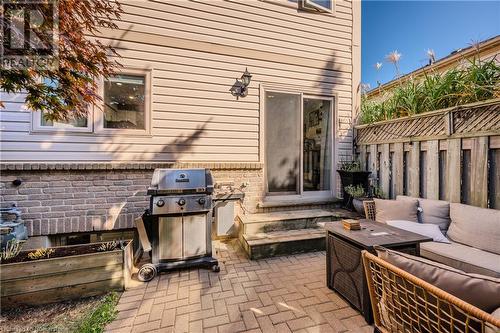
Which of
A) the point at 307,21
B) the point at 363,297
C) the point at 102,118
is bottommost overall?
the point at 363,297

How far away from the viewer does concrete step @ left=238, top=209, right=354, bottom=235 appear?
3.83 meters

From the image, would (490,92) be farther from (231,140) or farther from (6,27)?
(6,27)

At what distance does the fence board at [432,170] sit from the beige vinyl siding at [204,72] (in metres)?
1.74

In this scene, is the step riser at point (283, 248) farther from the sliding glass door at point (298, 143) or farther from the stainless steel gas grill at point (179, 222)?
the sliding glass door at point (298, 143)

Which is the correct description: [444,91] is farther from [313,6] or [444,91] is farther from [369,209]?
[313,6]

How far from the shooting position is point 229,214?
405cm

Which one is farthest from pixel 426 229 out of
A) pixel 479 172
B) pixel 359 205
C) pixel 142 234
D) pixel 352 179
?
pixel 142 234

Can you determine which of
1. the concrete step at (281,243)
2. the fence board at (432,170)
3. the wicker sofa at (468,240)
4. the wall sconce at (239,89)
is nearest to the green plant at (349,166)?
the fence board at (432,170)

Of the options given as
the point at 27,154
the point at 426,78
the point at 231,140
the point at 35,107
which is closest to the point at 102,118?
the point at 27,154

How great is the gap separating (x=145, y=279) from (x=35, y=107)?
7.21 feet

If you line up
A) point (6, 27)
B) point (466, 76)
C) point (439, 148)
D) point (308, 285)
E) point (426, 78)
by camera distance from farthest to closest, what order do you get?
point (426, 78)
point (439, 148)
point (466, 76)
point (308, 285)
point (6, 27)

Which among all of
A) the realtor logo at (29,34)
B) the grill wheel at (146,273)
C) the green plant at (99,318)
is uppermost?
the realtor logo at (29,34)

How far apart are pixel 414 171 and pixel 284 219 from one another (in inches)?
89.8

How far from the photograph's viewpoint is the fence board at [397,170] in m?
3.89
